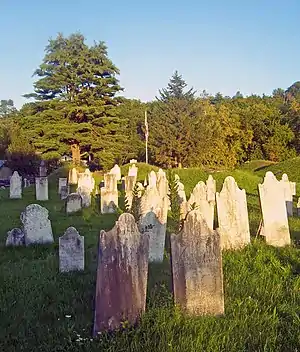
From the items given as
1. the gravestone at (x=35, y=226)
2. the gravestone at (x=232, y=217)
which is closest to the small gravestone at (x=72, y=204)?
the gravestone at (x=35, y=226)

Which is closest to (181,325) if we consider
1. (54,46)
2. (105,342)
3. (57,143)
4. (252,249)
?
(105,342)

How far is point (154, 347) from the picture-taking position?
387 centimetres

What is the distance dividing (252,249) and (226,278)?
6.81 feet

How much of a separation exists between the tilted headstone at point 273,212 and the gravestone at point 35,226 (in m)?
4.56

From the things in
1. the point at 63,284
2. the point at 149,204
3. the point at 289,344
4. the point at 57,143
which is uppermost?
the point at 57,143

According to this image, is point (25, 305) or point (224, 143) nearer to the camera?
point (25, 305)

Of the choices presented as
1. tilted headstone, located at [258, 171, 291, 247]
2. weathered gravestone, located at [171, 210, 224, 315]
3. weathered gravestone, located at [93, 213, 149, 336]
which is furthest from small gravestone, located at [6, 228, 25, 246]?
weathered gravestone, located at [171, 210, 224, 315]

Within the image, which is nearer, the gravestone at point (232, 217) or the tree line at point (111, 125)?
the gravestone at point (232, 217)

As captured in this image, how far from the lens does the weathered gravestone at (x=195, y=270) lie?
4.81m

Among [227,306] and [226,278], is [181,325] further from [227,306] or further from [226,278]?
[226,278]

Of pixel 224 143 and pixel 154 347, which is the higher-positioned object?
pixel 224 143

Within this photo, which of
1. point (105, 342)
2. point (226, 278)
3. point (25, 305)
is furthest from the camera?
point (226, 278)

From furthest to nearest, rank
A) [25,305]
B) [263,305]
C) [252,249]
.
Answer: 1. [252,249]
2. [25,305]
3. [263,305]

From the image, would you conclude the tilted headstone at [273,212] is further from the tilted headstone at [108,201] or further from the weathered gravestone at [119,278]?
the tilted headstone at [108,201]
